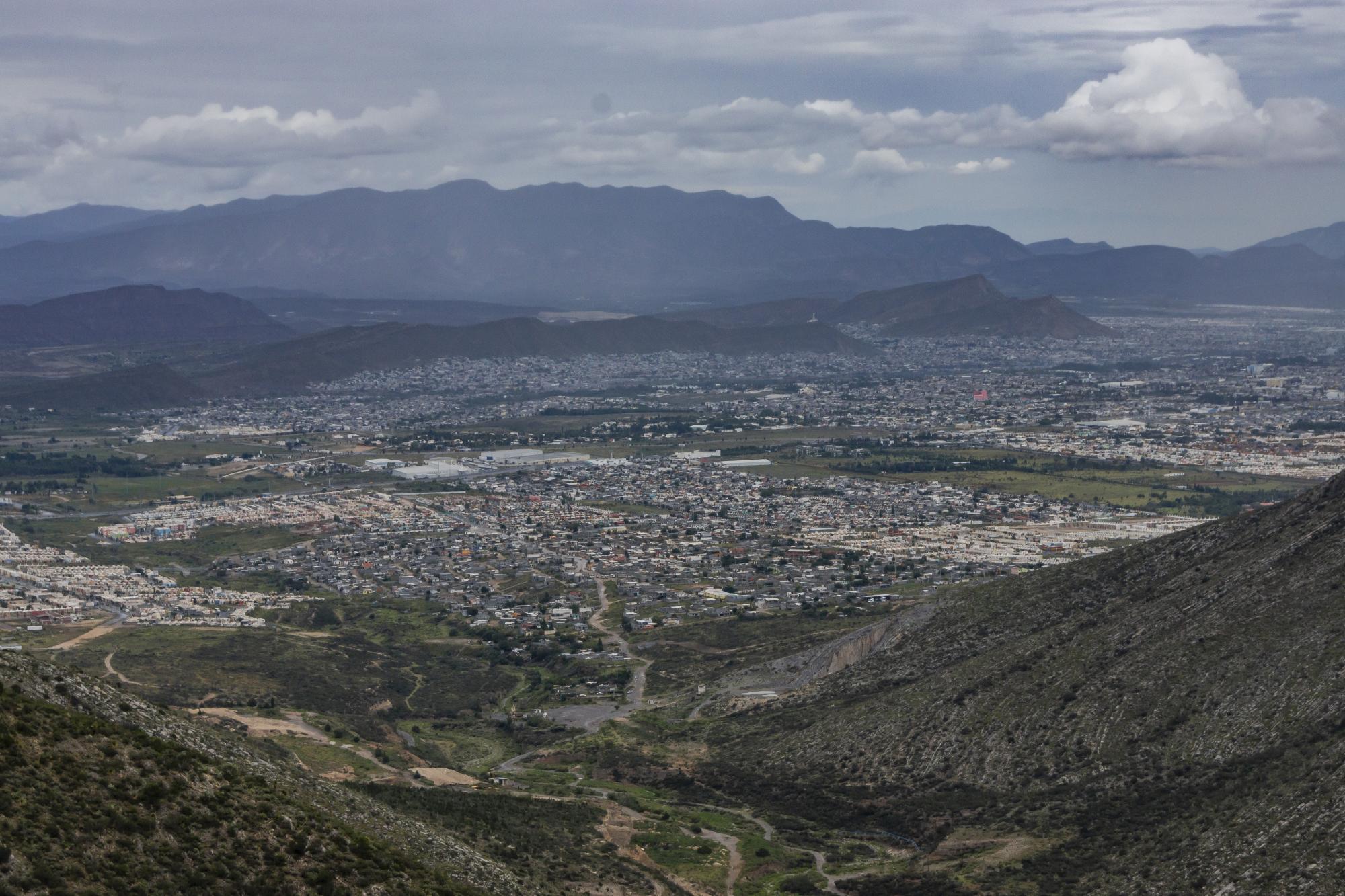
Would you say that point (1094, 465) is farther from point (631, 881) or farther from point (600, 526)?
point (631, 881)

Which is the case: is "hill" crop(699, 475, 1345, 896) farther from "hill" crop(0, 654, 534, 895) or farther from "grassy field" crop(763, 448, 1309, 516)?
"grassy field" crop(763, 448, 1309, 516)

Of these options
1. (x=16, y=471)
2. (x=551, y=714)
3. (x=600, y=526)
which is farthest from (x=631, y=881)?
(x=16, y=471)

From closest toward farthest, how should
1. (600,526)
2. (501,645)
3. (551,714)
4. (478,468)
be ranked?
1. (551,714)
2. (501,645)
3. (600,526)
4. (478,468)

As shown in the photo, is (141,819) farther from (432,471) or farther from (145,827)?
(432,471)

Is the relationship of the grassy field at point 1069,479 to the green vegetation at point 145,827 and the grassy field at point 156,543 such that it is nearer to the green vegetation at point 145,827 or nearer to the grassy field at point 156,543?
the grassy field at point 156,543

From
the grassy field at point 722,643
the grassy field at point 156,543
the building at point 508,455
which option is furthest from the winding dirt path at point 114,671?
the building at point 508,455

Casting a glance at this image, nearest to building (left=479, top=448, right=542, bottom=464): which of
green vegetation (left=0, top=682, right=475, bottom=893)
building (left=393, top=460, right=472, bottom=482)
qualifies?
building (left=393, top=460, right=472, bottom=482)
